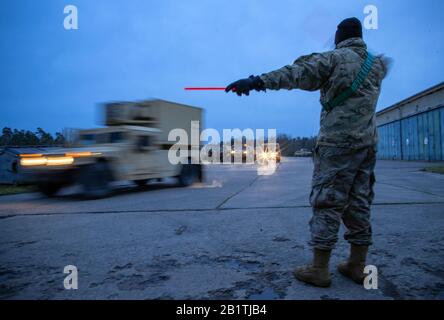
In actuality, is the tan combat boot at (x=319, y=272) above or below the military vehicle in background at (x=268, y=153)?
below

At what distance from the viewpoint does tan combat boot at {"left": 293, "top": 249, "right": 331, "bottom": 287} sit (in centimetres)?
245

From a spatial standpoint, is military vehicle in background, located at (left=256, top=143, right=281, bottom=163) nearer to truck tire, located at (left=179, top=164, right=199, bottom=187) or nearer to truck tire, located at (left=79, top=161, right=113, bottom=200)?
truck tire, located at (left=179, top=164, right=199, bottom=187)

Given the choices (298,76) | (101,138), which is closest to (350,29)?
(298,76)

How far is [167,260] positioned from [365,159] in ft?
6.09

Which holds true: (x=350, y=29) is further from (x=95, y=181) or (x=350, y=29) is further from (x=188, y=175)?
(x=188, y=175)

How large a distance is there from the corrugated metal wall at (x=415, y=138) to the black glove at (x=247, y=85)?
2659cm

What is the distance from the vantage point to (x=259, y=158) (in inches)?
1328

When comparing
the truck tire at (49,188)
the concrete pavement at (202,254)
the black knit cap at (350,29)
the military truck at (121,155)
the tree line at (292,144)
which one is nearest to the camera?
the concrete pavement at (202,254)

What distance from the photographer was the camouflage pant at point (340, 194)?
2.46m

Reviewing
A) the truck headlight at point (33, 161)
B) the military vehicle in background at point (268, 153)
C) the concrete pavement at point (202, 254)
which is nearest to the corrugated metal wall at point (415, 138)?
the military vehicle in background at point (268, 153)

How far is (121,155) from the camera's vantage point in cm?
935

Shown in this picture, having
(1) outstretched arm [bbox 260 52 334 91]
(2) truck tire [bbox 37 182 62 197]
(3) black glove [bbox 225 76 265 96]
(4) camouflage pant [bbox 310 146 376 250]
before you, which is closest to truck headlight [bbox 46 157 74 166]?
(2) truck tire [bbox 37 182 62 197]

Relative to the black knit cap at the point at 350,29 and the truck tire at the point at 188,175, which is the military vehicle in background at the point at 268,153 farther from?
the black knit cap at the point at 350,29
